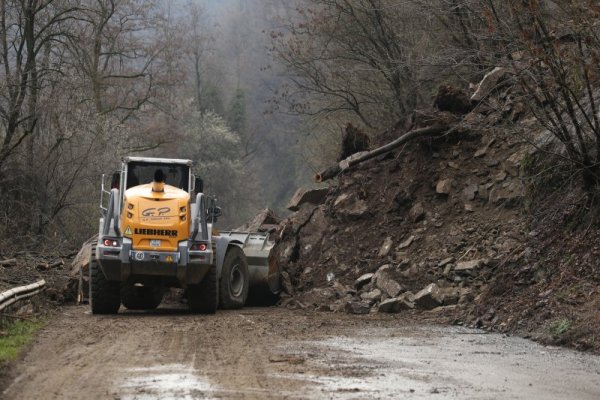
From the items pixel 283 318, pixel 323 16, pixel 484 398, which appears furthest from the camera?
pixel 323 16

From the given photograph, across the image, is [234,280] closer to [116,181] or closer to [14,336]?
[116,181]

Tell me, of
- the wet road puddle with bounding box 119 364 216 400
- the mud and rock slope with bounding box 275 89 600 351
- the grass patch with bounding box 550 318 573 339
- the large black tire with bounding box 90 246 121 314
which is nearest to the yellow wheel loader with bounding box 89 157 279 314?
the large black tire with bounding box 90 246 121 314

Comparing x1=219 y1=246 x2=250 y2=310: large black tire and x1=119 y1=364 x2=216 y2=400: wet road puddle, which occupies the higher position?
x1=119 y1=364 x2=216 y2=400: wet road puddle

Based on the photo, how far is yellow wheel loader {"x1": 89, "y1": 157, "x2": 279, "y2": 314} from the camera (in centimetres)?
1734

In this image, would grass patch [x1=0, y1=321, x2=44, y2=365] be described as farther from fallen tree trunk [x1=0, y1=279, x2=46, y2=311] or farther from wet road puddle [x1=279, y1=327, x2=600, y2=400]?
wet road puddle [x1=279, y1=327, x2=600, y2=400]

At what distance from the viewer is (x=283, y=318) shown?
678 inches

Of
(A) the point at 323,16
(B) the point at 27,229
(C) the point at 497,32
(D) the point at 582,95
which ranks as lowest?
(B) the point at 27,229

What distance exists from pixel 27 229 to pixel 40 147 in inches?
138

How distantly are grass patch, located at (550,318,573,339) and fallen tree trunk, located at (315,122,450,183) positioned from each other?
9794 millimetres

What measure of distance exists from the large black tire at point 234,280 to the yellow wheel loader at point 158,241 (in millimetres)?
32

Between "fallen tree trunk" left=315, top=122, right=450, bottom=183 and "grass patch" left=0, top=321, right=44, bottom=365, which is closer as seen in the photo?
"grass patch" left=0, top=321, right=44, bottom=365

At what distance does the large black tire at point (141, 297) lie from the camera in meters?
19.9

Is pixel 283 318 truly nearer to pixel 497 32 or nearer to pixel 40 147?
pixel 497 32

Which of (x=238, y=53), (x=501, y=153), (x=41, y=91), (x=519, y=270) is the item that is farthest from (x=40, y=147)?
(x=238, y=53)
